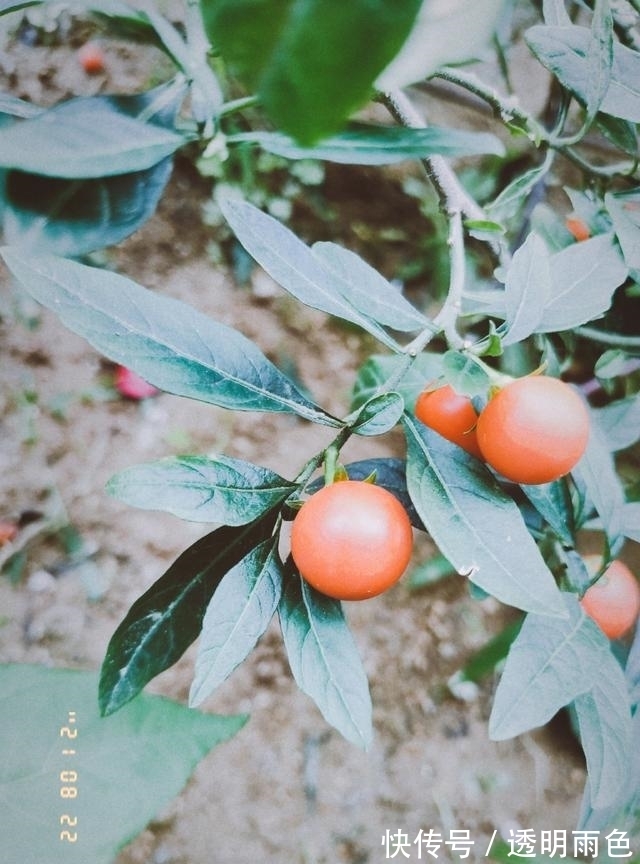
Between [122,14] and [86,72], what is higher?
[122,14]

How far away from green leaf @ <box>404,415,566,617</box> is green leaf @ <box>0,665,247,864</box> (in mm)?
219

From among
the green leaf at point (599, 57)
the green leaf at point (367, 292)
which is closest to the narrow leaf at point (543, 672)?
the green leaf at point (367, 292)

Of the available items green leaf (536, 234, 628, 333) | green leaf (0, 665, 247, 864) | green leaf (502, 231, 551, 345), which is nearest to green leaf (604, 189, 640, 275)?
green leaf (536, 234, 628, 333)

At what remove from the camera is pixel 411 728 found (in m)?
0.96

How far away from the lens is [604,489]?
493 millimetres

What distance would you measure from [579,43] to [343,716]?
488mm

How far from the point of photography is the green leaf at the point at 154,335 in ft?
1.21

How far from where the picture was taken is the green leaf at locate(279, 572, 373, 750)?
0.39 meters

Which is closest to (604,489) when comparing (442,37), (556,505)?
(556,505)

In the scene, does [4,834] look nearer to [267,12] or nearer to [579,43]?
[267,12]

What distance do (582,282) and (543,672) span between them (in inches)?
10.5

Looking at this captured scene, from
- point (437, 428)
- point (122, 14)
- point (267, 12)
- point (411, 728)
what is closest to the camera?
point (267, 12)

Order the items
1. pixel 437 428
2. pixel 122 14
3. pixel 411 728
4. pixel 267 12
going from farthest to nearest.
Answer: pixel 411 728, pixel 437 428, pixel 122 14, pixel 267 12

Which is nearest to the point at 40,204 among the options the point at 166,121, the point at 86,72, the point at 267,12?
the point at 166,121
